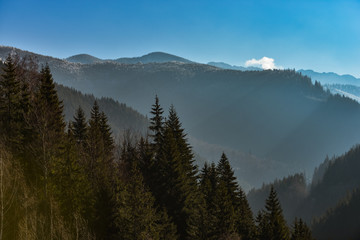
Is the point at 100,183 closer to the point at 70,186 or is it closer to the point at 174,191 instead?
the point at 70,186

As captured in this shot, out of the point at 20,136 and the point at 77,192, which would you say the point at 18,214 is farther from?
the point at 20,136

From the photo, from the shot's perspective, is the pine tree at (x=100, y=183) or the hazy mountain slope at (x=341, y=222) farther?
the hazy mountain slope at (x=341, y=222)

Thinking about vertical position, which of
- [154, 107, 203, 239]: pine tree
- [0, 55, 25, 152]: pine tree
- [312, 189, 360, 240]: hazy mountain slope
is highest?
[0, 55, 25, 152]: pine tree

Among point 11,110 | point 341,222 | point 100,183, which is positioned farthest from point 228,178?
point 341,222

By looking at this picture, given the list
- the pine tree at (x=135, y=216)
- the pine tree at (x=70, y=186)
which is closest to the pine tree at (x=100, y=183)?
the pine tree at (x=70, y=186)

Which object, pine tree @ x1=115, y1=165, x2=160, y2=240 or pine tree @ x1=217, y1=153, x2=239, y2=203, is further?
pine tree @ x1=217, y1=153, x2=239, y2=203

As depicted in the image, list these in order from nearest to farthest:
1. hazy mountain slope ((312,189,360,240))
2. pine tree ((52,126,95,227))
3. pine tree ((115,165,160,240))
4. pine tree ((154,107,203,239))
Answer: pine tree ((115,165,160,240))
pine tree ((52,126,95,227))
pine tree ((154,107,203,239))
hazy mountain slope ((312,189,360,240))

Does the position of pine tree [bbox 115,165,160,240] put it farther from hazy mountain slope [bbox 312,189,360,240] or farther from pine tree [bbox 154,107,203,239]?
hazy mountain slope [bbox 312,189,360,240]

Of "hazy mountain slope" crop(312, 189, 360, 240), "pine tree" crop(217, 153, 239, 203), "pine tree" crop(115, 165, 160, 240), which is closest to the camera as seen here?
"pine tree" crop(115, 165, 160, 240)

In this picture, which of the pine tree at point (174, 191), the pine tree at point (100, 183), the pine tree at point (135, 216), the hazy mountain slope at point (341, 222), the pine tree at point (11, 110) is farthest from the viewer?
the hazy mountain slope at point (341, 222)

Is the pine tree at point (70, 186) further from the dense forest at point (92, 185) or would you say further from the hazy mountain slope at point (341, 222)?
the hazy mountain slope at point (341, 222)

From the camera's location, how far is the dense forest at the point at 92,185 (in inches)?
1027

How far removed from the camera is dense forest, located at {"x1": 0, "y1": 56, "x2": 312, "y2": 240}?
1027 inches

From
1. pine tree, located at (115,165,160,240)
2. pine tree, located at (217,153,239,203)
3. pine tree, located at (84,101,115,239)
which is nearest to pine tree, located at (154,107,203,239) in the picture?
pine tree, located at (84,101,115,239)
